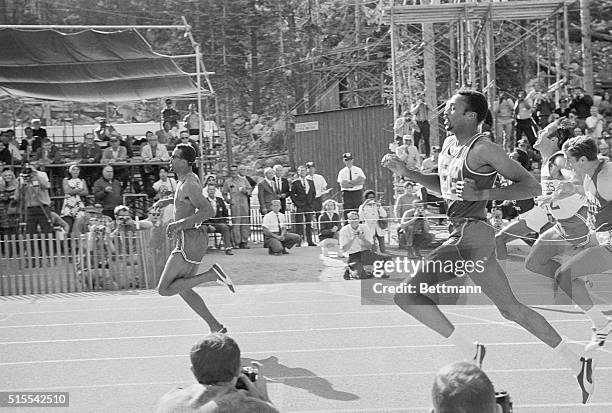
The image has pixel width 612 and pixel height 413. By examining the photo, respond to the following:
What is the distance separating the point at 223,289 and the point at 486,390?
11076 millimetres

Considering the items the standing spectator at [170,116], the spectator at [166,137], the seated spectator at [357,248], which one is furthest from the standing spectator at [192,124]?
the seated spectator at [357,248]

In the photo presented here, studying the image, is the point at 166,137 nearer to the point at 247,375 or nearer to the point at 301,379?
the point at 301,379

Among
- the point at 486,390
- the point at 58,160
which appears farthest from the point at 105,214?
the point at 486,390

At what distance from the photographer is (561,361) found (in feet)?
26.5

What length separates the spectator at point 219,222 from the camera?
51.3 ft

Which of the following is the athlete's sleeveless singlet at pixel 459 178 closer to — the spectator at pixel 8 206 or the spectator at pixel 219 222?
the spectator at pixel 219 222

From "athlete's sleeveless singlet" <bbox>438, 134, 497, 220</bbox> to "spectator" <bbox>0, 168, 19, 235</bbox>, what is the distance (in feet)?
41.6

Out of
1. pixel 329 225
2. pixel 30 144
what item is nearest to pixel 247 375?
pixel 329 225

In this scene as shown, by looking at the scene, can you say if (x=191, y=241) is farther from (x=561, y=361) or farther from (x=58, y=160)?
(x=58, y=160)

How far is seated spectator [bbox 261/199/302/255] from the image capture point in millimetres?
16562

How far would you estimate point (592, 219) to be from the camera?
8273mm

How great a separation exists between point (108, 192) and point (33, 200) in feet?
4.79

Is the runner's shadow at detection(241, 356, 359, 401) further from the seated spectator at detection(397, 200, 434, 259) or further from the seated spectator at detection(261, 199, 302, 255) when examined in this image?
the seated spectator at detection(261, 199, 302, 255)

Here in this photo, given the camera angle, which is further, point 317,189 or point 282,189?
point 317,189
